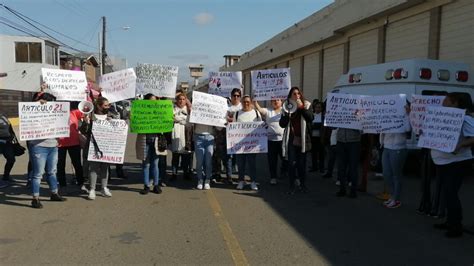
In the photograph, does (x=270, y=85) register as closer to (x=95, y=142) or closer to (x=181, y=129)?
(x=181, y=129)

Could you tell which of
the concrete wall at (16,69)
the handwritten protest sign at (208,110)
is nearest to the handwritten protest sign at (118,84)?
the handwritten protest sign at (208,110)

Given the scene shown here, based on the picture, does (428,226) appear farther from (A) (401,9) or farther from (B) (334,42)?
(B) (334,42)

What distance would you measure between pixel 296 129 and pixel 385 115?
167 centimetres

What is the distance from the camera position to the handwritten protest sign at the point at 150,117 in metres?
8.77

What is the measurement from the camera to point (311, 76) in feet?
83.0

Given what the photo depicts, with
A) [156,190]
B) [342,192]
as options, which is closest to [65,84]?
[156,190]

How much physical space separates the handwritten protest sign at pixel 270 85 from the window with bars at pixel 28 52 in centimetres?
4486

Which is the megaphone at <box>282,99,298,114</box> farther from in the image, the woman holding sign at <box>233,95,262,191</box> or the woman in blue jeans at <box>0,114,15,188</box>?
the woman in blue jeans at <box>0,114,15,188</box>

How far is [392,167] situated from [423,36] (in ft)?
26.0

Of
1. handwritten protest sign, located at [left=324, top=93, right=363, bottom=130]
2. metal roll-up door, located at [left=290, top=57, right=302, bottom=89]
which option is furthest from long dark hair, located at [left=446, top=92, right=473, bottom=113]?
metal roll-up door, located at [left=290, top=57, right=302, bottom=89]

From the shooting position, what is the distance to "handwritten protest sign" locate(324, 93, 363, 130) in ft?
28.6

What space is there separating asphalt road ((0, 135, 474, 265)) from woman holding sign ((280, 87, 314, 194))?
1.87 feet

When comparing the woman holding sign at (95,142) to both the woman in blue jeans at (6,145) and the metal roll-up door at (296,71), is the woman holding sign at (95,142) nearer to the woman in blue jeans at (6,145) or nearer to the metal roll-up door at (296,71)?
the woman in blue jeans at (6,145)

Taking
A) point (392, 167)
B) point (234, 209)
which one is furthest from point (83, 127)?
point (392, 167)
